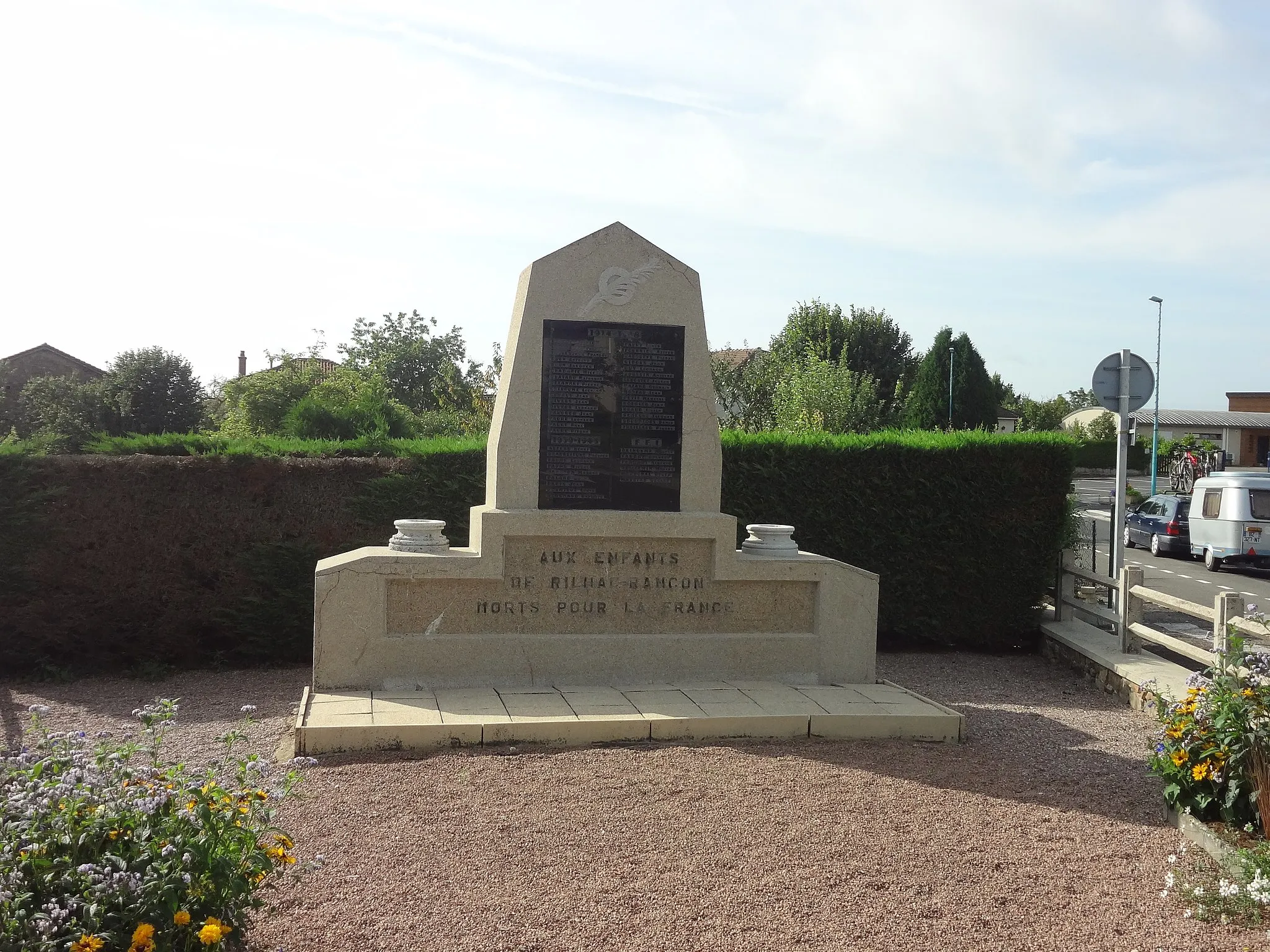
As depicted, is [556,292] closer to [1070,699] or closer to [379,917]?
[379,917]

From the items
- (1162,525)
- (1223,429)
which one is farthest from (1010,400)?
(1162,525)

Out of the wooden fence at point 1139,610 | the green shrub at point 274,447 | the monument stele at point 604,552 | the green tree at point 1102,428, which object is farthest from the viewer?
the green tree at point 1102,428

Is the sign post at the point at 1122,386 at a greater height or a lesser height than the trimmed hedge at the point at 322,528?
greater

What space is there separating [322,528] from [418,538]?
245cm

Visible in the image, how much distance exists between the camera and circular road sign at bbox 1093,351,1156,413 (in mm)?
11125

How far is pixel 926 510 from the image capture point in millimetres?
11242

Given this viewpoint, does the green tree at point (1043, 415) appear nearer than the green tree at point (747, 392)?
No

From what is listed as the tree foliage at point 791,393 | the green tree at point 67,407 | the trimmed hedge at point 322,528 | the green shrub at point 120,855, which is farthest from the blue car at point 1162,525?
the green tree at point 67,407

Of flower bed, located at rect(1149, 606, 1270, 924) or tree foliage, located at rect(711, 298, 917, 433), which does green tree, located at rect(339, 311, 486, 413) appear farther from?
flower bed, located at rect(1149, 606, 1270, 924)

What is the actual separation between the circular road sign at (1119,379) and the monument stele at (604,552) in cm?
444

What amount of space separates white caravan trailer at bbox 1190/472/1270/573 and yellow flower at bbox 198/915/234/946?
23909 mm

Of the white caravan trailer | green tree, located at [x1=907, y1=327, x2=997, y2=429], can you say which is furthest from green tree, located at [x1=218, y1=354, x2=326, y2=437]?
green tree, located at [x1=907, y1=327, x2=997, y2=429]

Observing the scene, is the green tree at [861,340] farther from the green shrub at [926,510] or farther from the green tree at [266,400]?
the green shrub at [926,510]

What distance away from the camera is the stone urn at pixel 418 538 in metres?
8.15
